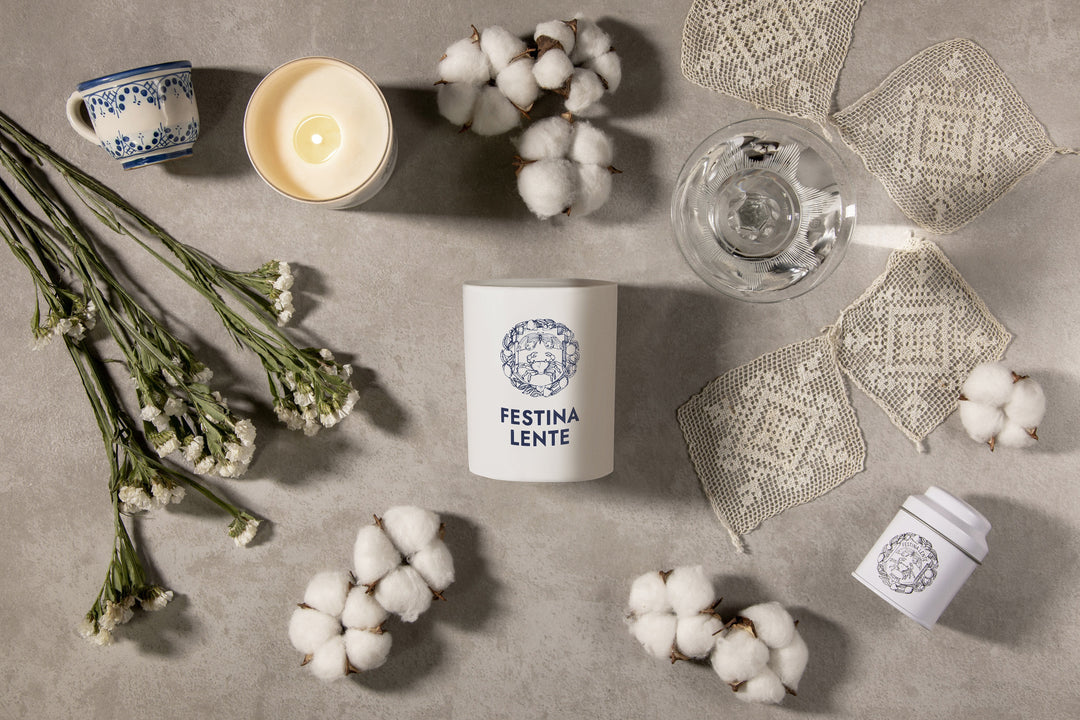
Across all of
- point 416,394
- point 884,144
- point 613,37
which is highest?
point 613,37

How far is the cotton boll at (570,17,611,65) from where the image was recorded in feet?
2.67

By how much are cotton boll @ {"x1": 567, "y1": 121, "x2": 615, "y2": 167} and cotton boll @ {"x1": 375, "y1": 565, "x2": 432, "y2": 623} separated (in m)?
0.53

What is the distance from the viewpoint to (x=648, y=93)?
86 cm

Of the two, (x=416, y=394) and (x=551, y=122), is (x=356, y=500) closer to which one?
(x=416, y=394)

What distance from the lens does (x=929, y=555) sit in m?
0.80

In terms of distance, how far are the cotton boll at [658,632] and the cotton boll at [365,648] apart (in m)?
0.31

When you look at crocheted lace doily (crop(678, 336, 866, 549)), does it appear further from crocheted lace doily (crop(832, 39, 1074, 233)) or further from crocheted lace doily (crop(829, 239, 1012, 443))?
crocheted lace doily (crop(832, 39, 1074, 233))

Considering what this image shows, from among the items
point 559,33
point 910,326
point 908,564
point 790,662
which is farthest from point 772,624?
point 559,33

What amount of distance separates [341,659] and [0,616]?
454mm

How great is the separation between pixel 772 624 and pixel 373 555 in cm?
49

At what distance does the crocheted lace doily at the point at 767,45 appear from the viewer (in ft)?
2.79

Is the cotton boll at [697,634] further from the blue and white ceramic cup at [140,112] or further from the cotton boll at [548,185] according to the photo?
the blue and white ceramic cup at [140,112]

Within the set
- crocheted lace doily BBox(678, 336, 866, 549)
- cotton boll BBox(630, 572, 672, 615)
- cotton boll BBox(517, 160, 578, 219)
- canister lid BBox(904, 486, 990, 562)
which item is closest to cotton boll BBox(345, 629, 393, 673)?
cotton boll BBox(630, 572, 672, 615)

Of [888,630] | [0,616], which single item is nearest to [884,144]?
[888,630]
